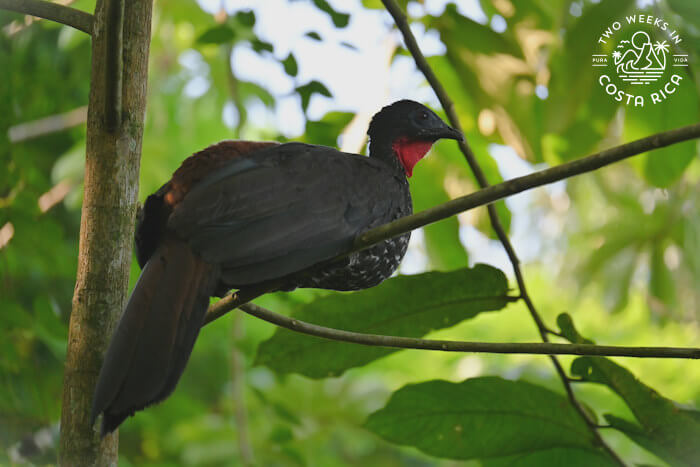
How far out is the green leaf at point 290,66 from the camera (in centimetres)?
225

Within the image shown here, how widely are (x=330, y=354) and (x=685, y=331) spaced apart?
4892 millimetres

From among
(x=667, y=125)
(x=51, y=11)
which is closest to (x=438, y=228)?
(x=667, y=125)

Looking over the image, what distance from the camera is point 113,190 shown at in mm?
1463

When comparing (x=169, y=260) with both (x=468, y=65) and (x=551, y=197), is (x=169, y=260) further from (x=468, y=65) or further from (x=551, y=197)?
(x=551, y=197)

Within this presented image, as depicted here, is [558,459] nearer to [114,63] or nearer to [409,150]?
[409,150]

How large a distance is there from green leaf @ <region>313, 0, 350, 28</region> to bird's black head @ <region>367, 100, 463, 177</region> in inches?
11.6

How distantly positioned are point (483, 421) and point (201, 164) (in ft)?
3.28

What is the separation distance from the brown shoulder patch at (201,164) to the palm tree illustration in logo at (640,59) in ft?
4.76

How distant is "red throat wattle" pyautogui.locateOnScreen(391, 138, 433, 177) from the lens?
7.49ft

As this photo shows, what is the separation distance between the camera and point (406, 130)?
228 cm

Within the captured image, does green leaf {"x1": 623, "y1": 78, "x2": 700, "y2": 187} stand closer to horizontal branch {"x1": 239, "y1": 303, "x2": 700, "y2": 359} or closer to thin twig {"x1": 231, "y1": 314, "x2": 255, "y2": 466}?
horizontal branch {"x1": 239, "y1": 303, "x2": 700, "y2": 359}

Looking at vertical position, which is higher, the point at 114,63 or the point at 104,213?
the point at 114,63

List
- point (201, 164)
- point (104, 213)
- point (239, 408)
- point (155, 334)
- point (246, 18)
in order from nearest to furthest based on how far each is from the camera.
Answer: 1. point (155, 334)
2. point (104, 213)
3. point (201, 164)
4. point (246, 18)
5. point (239, 408)

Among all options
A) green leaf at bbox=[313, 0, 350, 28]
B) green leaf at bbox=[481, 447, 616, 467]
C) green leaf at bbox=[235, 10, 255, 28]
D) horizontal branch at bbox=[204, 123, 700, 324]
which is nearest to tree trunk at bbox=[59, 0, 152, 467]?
horizontal branch at bbox=[204, 123, 700, 324]
